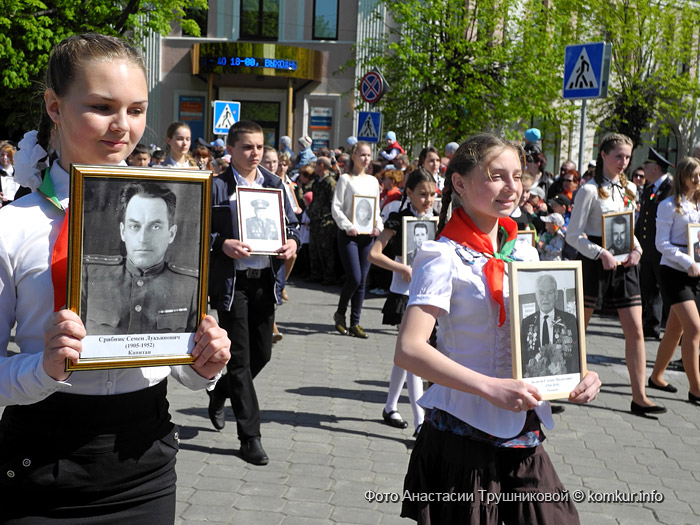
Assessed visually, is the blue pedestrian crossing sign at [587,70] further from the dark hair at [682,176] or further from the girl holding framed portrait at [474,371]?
the girl holding framed portrait at [474,371]

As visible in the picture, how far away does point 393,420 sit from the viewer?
6.54 m

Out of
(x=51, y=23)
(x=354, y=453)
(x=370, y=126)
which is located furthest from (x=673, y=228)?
(x=51, y=23)

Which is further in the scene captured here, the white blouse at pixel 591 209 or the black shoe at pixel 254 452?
the white blouse at pixel 591 209

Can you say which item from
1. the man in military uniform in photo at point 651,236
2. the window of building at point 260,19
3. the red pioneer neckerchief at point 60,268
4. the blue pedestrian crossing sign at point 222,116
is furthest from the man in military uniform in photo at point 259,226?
the window of building at point 260,19

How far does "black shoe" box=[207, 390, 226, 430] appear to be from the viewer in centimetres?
617

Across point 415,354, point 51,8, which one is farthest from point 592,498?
point 51,8

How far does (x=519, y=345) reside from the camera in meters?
2.72

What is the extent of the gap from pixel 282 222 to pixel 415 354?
3422 mm

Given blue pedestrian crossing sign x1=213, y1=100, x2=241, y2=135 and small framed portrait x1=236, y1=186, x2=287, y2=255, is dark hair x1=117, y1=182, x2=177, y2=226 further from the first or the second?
blue pedestrian crossing sign x1=213, y1=100, x2=241, y2=135

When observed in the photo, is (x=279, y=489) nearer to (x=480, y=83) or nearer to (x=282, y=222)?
(x=282, y=222)

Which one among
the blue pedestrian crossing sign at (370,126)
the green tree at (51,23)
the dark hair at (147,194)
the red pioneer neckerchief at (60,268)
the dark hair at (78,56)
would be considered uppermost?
the green tree at (51,23)

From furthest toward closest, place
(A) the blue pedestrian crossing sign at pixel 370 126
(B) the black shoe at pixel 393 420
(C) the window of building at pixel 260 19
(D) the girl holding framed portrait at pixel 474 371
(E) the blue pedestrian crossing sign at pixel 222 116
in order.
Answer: (C) the window of building at pixel 260 19, (E) the blue pedestrian crossing sign at pixel 222 116, (A) the blue pedestrian crossing sign at pixel 370 126, (B) the black shoe at pixel 393 420, (D) the girl holding framed portrait at pixel 474 371

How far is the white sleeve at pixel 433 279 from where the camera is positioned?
2848 mm

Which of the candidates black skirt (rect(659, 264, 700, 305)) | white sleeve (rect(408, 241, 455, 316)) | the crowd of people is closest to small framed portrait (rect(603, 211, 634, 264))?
black skirt (rect(659, 264, 700, 305))
